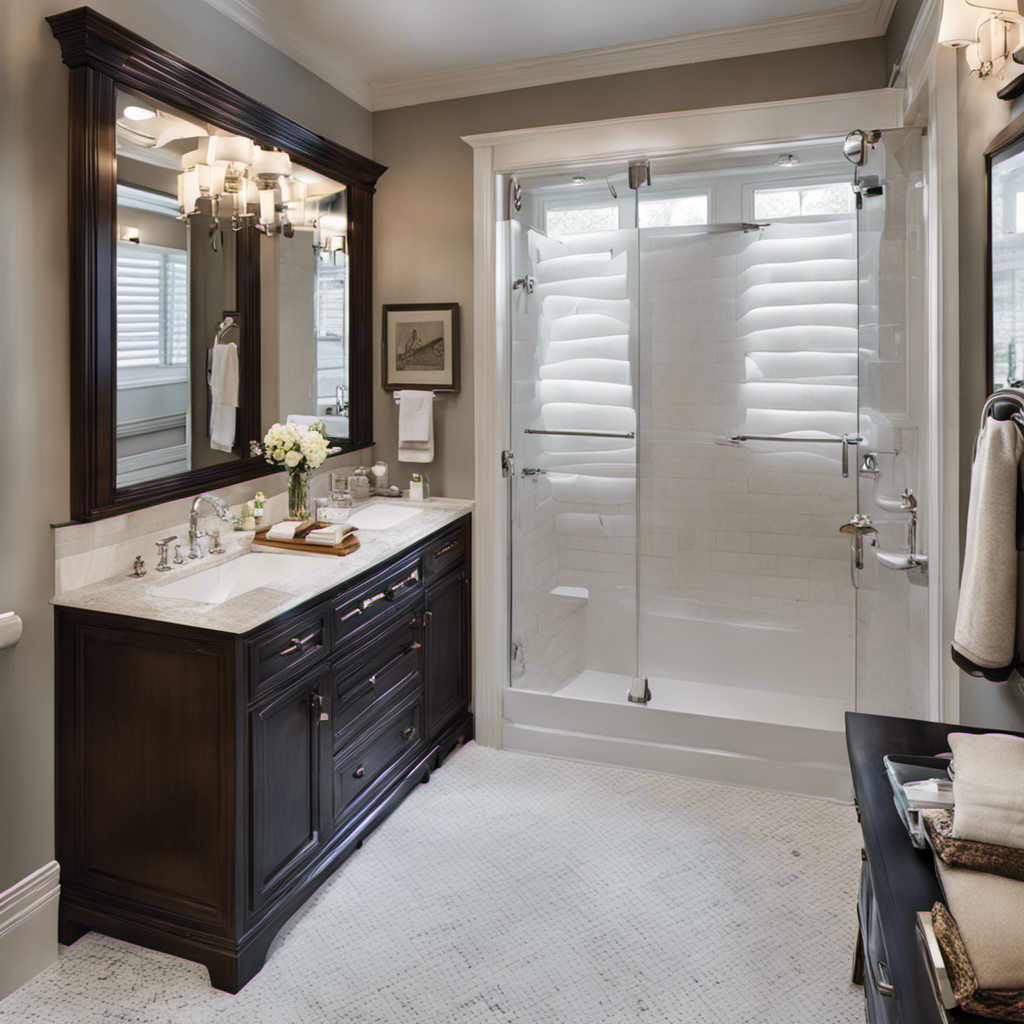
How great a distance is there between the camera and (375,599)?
262 centimetres

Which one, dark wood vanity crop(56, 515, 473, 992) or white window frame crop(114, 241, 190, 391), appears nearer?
dark wood vanity crop(56, 515, 473, 992)

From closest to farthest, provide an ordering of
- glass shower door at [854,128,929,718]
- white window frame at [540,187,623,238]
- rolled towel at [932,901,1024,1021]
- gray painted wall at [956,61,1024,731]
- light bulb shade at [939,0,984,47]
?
rolled towel at [932,901,1024,1021], light bulb shade at [939,0,984,47], gray painted wall at [956,61,1024,731], glass shower door at [854,128,929,718], white window frame at [540,187,623,238]

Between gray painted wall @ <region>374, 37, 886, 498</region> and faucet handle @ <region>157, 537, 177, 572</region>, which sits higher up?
gray painted wall @ <region>374, 37, 886, 498</region>

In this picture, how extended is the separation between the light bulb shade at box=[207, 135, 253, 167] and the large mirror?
6.96 ft

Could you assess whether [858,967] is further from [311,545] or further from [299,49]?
[299,49]

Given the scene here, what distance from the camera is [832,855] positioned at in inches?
103

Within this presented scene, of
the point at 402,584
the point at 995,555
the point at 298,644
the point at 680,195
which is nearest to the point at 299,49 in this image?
the point at 680,195

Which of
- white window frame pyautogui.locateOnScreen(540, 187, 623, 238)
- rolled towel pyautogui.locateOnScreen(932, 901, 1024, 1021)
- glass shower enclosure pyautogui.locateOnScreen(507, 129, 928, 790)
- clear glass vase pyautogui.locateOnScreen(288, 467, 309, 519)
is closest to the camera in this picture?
rolled towel pyautogui.locateOnScreen(932, 901, 1024, 1021)

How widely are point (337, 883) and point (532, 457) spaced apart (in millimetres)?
1775

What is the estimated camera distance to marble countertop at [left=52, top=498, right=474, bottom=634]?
202 cm

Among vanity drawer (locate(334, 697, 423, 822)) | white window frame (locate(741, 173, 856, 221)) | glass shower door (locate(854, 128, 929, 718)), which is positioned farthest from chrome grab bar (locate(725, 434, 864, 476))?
vanity drawer (locate(334, 697, 423, 822))

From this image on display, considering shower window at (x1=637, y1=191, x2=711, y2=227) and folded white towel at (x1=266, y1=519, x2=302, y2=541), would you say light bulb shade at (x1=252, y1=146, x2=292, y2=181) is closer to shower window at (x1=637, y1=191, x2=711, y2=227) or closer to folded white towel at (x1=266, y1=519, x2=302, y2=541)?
folded white towel at (x1=266, y1=519, x2=302, y2=541)

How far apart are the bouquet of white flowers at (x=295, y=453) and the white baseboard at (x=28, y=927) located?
4.22 ft

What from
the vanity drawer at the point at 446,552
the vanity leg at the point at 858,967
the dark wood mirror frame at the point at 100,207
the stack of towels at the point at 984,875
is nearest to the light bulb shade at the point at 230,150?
the dark wood mirror frame at the point at 100,207
